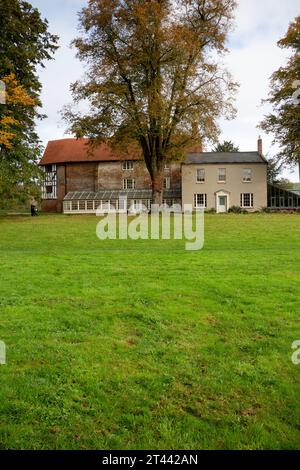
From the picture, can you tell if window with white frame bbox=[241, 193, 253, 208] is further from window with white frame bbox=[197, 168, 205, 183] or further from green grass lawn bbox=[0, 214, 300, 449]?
green grass lawn bbox=[0, 214, 300, 449]

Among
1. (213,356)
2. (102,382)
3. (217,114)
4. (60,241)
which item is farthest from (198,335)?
(217,114)

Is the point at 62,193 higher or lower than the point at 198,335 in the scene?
higher

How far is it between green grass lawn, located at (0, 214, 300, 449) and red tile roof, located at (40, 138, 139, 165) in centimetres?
4496

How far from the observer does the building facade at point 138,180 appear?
5034cm

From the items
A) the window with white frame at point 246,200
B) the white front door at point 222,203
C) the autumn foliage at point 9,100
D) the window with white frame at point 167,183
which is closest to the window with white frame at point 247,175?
the window with white frame at point 246,200

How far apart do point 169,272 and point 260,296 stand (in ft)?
10.4

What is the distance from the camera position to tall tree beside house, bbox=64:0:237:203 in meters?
31.7

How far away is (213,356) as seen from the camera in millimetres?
6215

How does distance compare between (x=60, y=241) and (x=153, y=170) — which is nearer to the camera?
(x=60, y=241)

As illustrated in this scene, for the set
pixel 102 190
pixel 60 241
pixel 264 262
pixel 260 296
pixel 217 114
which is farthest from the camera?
pixel 102 190

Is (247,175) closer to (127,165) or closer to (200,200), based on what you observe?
(200,200)

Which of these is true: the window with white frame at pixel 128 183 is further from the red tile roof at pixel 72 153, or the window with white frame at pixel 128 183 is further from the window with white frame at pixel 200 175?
the window with white frame at pixel 200 175

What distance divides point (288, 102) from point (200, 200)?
596 inches

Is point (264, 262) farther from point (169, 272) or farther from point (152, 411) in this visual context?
point (152, 411)
